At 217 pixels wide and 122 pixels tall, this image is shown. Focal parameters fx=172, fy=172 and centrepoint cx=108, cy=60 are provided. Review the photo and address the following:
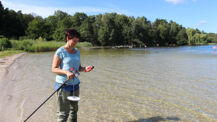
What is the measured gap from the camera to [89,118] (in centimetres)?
479

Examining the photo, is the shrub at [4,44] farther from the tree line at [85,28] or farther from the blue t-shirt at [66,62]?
the blue t-shirt at [66,62]

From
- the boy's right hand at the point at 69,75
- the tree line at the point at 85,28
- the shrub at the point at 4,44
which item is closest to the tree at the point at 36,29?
the tree line at the point at 85,28

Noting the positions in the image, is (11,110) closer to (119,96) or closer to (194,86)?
(119,96)

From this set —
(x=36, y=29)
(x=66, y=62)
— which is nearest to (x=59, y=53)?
(x=66, y=62)

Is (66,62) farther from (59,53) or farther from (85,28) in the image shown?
(85,28)

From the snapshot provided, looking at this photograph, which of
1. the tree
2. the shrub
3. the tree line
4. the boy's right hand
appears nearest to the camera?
the boy's right hand

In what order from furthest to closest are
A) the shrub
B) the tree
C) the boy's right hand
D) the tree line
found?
the tree
the tree line
the shrub
the boy's right hand

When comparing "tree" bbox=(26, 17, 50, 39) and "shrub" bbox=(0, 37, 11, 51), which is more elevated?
"tree" bbox=(26, 17, 50, 39)

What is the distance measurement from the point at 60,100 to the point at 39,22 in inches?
2995

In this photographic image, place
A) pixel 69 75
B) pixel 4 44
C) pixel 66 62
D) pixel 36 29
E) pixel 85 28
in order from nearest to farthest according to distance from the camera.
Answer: pixel 69 75, pixel 66 62, pixel 4 44, pixel 36 29, pixel 85 28

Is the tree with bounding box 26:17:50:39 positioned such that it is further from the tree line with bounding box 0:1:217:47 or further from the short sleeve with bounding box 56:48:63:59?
the short sleeve with bounding box 56:48:63:59

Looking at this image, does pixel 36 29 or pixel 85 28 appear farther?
pixel 85 28

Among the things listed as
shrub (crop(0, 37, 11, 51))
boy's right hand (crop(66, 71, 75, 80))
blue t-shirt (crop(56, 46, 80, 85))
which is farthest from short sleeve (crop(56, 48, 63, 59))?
shrub (crop(0, 37, 11, 51))

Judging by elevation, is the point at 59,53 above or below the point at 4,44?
below
